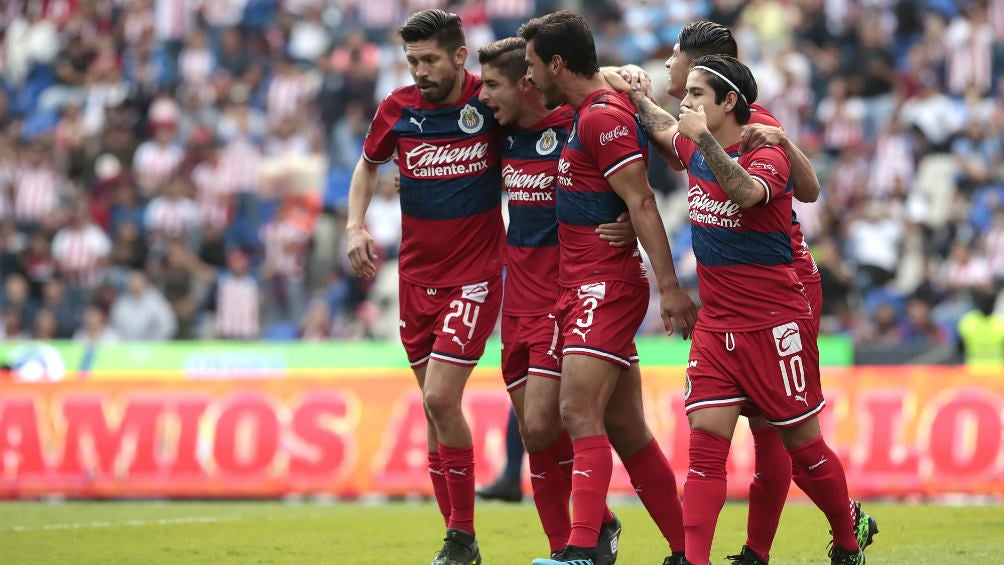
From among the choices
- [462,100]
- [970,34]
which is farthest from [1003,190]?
[462,100]

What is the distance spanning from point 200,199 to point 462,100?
14711 millimetres

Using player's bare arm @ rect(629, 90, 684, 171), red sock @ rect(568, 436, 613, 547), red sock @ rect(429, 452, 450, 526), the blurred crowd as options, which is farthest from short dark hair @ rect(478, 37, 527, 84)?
the blurred crowd

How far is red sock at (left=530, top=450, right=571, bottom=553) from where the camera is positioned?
26.8 ft

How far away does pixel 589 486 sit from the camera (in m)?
7.52

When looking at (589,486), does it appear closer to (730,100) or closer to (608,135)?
(608,135)

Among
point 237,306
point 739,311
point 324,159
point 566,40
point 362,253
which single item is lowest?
point 237,306

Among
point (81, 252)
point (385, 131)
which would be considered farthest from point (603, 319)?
point (81, 252)

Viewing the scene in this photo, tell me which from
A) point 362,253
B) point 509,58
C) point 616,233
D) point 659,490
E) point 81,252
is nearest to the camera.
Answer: point 616,233

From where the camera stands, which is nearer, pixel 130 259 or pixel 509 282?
pixel 509 282

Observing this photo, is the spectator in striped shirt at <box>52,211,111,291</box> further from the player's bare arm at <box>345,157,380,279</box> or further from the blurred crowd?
the player's bare arm at <box>345,157,380,279</box>

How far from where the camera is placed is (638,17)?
23047 millimetres

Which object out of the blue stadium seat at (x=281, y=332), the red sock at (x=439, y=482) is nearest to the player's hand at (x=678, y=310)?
the red sock at (x=439, y=482)

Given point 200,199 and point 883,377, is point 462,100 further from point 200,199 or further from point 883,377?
point 200,199

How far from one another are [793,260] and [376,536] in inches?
156
